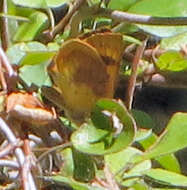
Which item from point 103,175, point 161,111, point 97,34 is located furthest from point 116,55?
point 161,111

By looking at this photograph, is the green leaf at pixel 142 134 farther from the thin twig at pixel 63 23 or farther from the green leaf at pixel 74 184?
the thin twig at pixel 63 23

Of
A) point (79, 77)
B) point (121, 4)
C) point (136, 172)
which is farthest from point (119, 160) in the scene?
point (121, 4)

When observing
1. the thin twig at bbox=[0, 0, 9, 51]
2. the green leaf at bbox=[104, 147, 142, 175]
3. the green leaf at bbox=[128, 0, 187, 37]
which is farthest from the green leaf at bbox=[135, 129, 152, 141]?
the thin twig at bbox=[0, 0, 9, 51]

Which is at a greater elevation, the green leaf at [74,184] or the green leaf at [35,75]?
the green leaf at [35,75]

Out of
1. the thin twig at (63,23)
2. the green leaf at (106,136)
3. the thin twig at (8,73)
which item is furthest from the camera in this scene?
the thin twig at (63,23)

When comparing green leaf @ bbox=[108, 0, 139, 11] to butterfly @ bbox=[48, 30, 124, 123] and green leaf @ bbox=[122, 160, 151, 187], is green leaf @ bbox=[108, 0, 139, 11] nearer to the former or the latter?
butterfly @ bbox=[48, 30, 124, 123]

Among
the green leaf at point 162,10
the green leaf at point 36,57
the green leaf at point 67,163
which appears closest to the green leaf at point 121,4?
the green leaf at point 162,10
